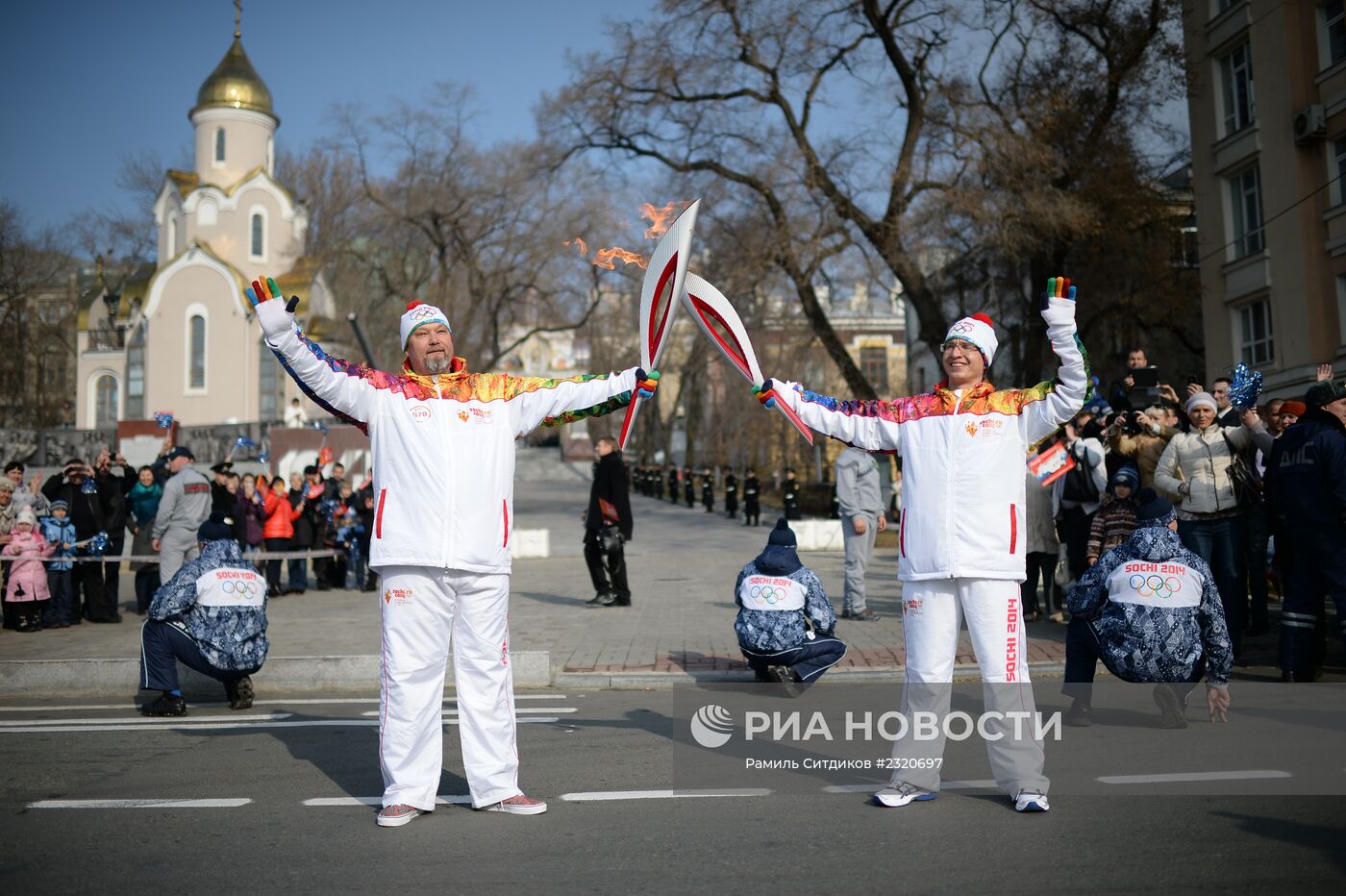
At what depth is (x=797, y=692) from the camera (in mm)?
8219

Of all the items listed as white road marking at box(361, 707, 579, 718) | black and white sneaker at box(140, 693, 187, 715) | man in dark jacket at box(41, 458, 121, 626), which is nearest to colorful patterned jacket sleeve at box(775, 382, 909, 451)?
white road marking at box(361, 707, 579, 718)

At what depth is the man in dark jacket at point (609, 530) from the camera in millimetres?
13805

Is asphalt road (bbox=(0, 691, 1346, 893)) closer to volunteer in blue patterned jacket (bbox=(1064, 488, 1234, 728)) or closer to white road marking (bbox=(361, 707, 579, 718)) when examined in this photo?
volunteer in blue patterned jacket (bbox=(1064, 488, 1234, 728))

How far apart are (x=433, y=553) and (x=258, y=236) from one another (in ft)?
181

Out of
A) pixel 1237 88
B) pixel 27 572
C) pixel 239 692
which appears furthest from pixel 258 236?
pixel 239 692

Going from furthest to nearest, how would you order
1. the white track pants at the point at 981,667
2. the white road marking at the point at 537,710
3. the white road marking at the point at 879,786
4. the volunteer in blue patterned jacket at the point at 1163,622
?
the white road marking at the point at 537,710, the volunteer in blue patterned jacket at the point at 1163,622, the white road marking at the point at 879,786, the white track pants at the point at 981,667

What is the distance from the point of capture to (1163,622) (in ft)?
21.3

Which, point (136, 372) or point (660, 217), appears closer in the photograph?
point (660, 217)

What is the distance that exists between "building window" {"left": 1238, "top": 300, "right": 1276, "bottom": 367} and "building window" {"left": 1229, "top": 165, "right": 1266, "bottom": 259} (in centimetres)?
139

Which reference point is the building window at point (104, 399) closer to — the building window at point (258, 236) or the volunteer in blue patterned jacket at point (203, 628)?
the building window at point (258, 236)

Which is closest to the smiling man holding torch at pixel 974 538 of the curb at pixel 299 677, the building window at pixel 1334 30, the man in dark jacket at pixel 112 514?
the curb at pixel 299 677

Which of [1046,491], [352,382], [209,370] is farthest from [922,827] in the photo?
[209,370]

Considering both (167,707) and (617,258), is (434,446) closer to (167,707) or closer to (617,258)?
(617,258)

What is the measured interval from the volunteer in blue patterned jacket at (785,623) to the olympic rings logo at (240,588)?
11.1 ft
